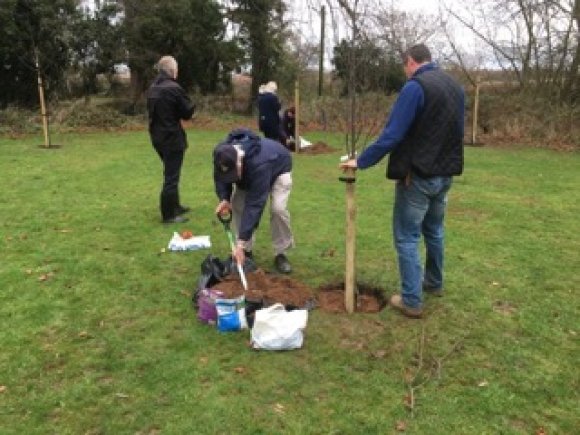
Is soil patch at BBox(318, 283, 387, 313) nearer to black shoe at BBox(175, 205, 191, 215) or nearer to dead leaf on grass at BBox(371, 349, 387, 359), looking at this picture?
dead leaf on grass at BBox(371, 349, 387, 359)

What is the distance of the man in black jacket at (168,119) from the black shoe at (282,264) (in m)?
2.24

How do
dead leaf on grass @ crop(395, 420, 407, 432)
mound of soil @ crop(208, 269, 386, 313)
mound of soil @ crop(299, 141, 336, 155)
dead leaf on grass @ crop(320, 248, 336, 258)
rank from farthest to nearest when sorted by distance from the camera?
mound of soil @ crop(299, 141, 336, 155) < dead leaf on grass @ crop(320, 248, 336, 258) < mound of soil @ crop(208, 269, 386, 313) < dead leaf on grass @ crop(395, 420, 407, 432)

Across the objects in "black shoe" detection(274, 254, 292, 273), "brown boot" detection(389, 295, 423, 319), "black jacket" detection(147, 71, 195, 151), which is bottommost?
"brown boot" detection(389, 295, 423, 319)

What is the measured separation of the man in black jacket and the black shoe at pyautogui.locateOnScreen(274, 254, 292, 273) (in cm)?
224

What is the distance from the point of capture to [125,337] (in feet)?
13.9

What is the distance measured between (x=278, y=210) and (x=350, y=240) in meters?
1.04

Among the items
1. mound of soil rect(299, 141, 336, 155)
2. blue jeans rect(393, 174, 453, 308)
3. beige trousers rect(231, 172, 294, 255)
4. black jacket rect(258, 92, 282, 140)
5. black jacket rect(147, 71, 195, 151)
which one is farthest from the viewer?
mound of soil rect(299, 141, 336, 155)

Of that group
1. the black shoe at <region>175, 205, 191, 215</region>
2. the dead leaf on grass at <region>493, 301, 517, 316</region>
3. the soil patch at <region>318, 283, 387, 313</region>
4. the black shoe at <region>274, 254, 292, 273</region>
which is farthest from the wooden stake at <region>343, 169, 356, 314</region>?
the black shoe at <region>175, 205, 191, 215</region>

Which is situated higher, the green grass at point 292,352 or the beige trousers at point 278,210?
the beige trousers at point 278,210

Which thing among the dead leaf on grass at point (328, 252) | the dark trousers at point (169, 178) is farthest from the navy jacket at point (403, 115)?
the dark trousers at point (169, 178)

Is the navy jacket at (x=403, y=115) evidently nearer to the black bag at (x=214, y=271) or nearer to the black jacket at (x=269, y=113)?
the black bag at (x=214, y=271)

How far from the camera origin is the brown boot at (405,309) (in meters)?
4.48

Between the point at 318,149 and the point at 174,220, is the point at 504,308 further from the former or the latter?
the point at 318,149

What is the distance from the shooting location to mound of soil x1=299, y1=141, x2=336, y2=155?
1415 cm
